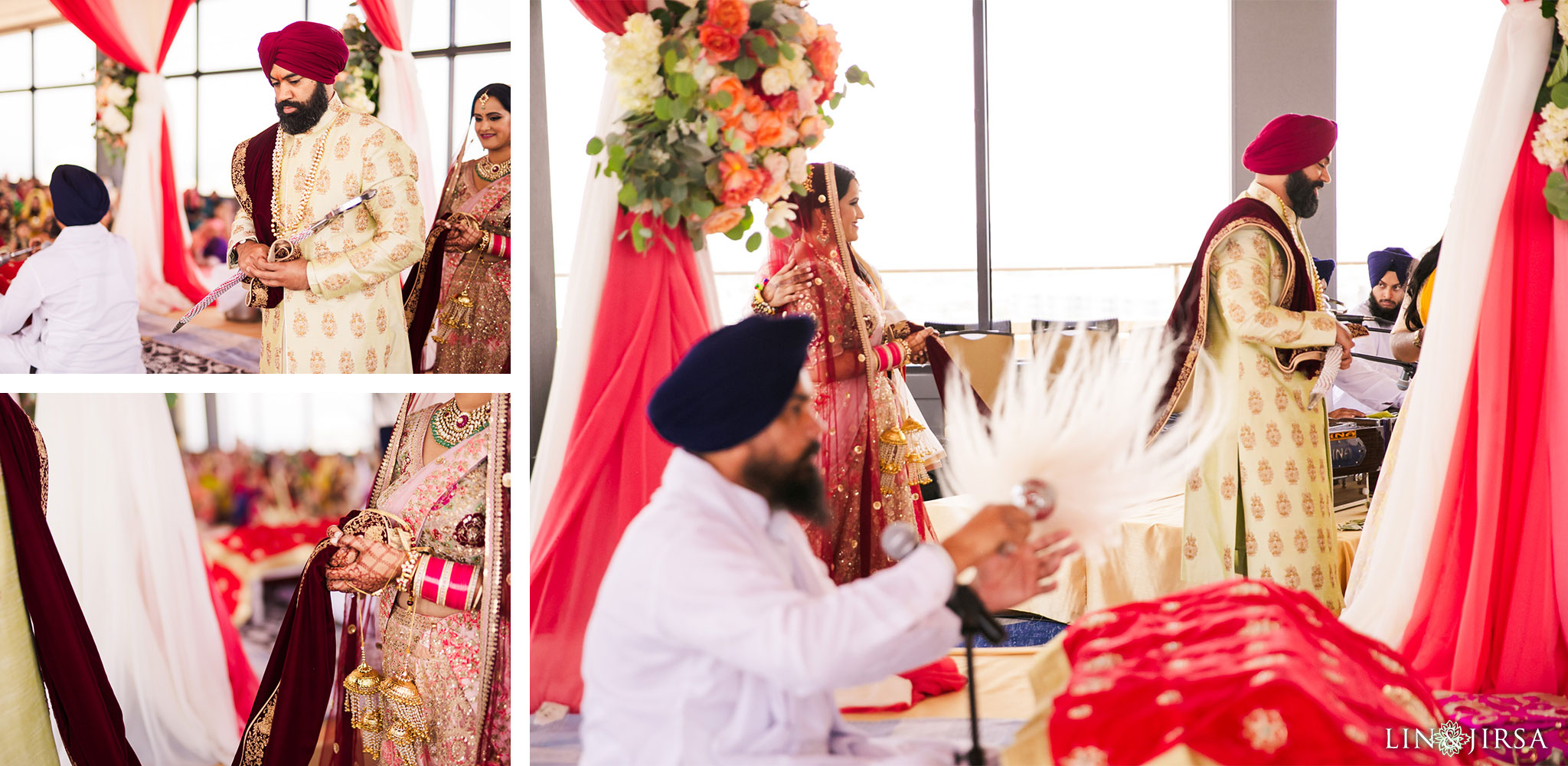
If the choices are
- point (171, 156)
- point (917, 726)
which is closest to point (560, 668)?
point (917, 726)

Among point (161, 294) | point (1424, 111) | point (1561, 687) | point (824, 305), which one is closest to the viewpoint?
point (161, 294)

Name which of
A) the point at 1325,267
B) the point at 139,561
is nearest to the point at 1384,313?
the point at 1325,267

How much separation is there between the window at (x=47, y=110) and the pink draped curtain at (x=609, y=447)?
3.46 ft

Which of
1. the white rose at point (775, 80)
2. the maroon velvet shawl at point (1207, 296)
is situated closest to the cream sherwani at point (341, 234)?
the white rose at point (775, 80)

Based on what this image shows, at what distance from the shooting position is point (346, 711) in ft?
6.75

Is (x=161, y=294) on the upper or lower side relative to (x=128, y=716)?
upper

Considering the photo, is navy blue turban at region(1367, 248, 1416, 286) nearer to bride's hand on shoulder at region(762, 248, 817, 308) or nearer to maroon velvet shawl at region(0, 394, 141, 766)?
bride's hand on shoulder at region(762, 248, 817, 308)

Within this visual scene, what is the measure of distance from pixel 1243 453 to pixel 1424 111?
4.58 meters

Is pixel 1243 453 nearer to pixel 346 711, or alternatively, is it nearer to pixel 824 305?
pixel 824 305

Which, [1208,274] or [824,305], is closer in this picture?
[824,305]

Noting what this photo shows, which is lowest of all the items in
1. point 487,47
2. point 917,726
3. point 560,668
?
point 917,726

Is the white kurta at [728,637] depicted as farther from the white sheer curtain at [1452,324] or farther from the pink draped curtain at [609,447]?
the white sheer curtain at [1452,324]

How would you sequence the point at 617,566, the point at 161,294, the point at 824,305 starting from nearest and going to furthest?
the point at 617,566 < the point at 161,294 < the point at 824,305

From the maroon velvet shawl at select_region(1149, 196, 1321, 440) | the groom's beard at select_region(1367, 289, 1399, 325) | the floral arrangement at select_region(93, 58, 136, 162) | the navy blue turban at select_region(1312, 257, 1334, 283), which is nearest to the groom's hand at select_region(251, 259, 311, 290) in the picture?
the floral arrangement at select_region(93, 58, 136, 162)
